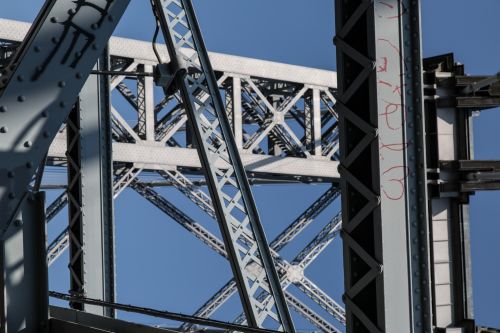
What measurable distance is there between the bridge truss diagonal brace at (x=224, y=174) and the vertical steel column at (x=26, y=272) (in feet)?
9.91

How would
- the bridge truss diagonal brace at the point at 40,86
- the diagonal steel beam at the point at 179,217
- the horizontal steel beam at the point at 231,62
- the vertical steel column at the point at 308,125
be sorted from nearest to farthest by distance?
the bridge truss diagonal brace at the point at 40,86, the horizontal steel beam at the point at 231,62, the diagonal steel beam at the point at 179,217, the vertical steel column at the point at 308,125

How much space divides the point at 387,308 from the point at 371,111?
3.98 feet

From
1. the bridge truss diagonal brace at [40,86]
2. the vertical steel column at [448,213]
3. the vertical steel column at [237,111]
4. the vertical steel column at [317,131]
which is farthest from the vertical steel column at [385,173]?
the vertical steel column at [317,131]

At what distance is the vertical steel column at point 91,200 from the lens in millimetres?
10625

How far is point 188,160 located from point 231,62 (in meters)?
2.62

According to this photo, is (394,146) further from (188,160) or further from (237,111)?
(237,111)

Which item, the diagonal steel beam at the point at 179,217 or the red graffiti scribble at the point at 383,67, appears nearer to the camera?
the red graffiti scribble at the point at 383,67

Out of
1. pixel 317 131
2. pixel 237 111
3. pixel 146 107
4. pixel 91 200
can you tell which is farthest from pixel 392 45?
pixel 317 131

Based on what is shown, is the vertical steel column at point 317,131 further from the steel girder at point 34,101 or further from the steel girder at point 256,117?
the steel girder at point 34,101

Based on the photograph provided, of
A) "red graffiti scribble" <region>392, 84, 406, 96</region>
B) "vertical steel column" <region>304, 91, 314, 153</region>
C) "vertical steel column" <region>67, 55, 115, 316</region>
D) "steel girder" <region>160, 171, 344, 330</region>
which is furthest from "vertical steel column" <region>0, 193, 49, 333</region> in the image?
"vertical steel column" <region>304, 91, 314, 153</region>

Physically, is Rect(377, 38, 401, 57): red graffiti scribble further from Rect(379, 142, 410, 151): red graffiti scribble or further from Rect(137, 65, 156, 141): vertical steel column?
Rect(137, 65, 156, 141): vertical steel column

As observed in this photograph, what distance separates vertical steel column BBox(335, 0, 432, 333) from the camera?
18.0ft

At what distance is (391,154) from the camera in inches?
217

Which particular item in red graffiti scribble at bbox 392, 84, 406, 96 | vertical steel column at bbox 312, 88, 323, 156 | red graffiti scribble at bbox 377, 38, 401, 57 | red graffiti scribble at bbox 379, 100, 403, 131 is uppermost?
vertical steel column at bbox 312, 88, 323, 156
